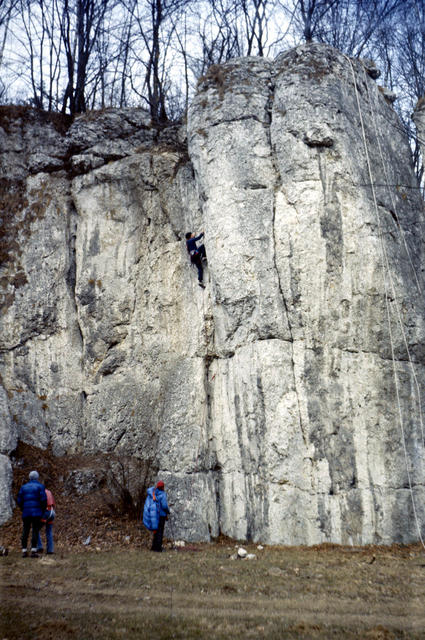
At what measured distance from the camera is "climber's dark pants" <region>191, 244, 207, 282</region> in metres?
16.2

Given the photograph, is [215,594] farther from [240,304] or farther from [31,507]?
[240,304]

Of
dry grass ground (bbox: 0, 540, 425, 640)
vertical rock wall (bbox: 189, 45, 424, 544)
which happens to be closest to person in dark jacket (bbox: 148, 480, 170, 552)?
dry grass ground (bbox: 0, 540, 425, 640)

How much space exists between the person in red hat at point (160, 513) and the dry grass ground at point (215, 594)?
0.48m

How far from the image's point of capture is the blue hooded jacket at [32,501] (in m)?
11.8

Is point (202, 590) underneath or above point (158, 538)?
underneath

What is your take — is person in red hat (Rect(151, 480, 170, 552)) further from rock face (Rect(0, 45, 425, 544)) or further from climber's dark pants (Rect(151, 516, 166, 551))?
rock face (Rect(0, 45, 425, 544))

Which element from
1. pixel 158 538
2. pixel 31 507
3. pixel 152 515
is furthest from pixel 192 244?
pixel 31 507

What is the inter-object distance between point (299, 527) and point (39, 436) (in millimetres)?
7711

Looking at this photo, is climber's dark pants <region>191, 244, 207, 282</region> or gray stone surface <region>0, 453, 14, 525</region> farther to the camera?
climber's dark pants <region>191, 244, 207, 282</region>

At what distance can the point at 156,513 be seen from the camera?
12359 millimetres

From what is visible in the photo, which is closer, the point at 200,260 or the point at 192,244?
the point at 192,244

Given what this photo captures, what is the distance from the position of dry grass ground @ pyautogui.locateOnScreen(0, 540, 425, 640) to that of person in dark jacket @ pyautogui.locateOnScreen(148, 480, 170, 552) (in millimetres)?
478

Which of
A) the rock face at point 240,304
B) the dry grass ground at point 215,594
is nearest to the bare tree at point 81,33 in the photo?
the rock face at point 240,304

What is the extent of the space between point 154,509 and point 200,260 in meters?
6.77
